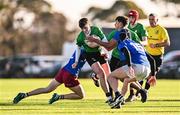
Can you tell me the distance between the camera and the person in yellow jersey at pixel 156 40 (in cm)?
2206

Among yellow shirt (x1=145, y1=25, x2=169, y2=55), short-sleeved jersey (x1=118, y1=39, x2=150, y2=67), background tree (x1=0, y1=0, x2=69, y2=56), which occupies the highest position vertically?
short-sleeved jersey (x1=118, y1=39, x2=150, y2=67)

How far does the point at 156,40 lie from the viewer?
22453mm

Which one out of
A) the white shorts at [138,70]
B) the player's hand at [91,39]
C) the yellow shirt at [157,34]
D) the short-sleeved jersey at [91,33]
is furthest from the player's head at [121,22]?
the yellow shirt at [157,34]

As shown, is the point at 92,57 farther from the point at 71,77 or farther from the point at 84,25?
the point at 84,25

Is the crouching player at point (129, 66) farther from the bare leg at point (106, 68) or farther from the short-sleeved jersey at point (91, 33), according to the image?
the bare leg at point (106, 68)

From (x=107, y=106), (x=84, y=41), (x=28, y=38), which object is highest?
(x=84, y=41)

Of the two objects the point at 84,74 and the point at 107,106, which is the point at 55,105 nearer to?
the point at 107,106

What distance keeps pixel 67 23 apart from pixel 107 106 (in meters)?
90.5

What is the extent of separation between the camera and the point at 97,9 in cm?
10181

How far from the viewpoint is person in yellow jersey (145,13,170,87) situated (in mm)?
22062

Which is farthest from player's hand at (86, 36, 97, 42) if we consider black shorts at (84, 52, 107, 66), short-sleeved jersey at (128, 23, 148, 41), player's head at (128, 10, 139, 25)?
short-sleeved jersey at (128, 23, 148, 41)

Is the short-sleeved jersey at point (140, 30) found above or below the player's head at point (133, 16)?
below

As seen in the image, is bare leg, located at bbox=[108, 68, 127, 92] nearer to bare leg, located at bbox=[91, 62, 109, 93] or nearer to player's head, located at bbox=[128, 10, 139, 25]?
bare leg, located at bbox=[91, 62, 109, 93]

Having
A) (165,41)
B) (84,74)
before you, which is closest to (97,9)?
(84,74)
